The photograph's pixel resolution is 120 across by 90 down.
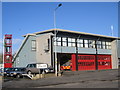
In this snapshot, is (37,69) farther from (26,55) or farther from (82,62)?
(82,62)

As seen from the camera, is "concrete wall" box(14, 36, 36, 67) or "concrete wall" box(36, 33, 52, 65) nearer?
"concrete wall" box(36, 33, 52, 65)

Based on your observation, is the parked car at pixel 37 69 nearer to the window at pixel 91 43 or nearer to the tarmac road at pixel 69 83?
the tarmac road at pixel 69 83

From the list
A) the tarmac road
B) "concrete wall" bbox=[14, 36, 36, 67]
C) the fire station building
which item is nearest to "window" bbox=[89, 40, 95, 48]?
the fire station building

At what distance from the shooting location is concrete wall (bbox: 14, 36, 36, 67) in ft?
124

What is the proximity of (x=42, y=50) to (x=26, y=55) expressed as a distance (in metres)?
4.13

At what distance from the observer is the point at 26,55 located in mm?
39031

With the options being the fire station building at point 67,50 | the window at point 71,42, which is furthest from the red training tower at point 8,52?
the window at point 71,42

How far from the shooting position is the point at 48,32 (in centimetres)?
3712

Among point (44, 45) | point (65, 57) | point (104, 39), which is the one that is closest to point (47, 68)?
point (44, 45)

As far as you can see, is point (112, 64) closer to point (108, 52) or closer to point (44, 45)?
point (108, 52)

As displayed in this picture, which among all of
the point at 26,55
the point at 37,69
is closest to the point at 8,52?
the point at 26,55

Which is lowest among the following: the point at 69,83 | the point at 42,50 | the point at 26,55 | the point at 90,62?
the point at 69,83

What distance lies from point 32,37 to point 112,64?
66.8 feet

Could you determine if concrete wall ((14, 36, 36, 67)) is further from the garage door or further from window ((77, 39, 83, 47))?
window ((77, 39, 83, 47))
